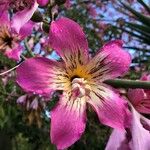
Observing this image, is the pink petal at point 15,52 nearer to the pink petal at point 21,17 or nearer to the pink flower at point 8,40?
the pink flower at point 8,40

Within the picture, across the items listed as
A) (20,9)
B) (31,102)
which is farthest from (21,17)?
(31,102)

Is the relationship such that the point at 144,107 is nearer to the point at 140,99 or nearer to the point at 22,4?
the point at 140,99

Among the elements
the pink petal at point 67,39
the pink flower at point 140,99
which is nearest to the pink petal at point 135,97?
the pink flower at point 140,99

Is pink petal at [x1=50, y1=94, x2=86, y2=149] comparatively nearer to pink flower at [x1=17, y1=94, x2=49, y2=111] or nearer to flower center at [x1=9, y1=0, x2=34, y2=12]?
flower center at [x1=9, y1=0, x2=34, y2=12]

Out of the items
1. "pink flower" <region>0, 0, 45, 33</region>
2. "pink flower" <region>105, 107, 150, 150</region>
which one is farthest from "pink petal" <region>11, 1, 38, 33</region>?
"pink flower" <region>105, 107, 150, 150</region>

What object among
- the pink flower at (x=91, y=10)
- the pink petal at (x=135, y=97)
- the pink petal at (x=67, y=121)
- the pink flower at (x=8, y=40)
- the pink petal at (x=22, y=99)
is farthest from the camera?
the pink flower at (x=91, y=10)

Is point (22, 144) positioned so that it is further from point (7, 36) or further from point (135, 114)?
point (135, 114)

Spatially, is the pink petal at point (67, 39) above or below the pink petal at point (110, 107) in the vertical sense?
above
